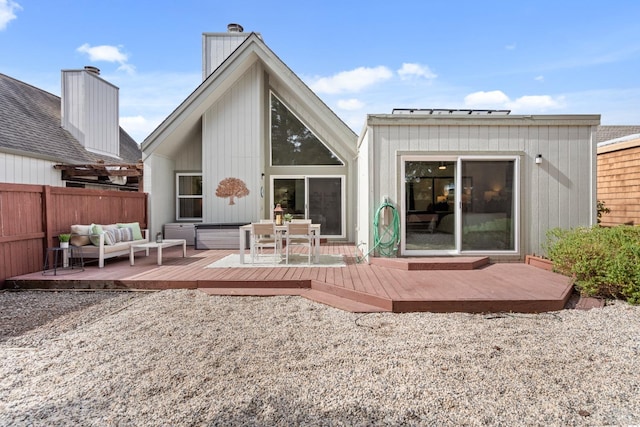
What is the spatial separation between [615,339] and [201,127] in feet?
32.5

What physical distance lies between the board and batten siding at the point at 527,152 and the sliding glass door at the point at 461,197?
163 mm

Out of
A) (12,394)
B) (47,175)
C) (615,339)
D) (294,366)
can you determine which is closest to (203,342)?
(294,366)

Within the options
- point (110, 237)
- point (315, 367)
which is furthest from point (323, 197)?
point (315, 367)

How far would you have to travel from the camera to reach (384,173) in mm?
6238

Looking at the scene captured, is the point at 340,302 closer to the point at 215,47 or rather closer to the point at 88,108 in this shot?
the point at 215,47

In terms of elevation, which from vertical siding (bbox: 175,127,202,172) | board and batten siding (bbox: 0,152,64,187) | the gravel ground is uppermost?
vertical siding (bbox: 175,127,202,172)

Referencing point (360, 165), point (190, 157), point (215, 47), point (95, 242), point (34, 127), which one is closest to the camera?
point (95, 242)

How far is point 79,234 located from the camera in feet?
20.5

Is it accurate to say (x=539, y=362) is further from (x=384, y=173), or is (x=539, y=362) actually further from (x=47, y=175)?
(x=47, y=175)

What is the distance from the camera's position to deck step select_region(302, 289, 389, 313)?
409cm

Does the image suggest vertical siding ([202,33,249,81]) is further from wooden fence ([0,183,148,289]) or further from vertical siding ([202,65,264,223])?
wooden fence ([0,183,148,289])

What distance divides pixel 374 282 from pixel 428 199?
7.54 ft

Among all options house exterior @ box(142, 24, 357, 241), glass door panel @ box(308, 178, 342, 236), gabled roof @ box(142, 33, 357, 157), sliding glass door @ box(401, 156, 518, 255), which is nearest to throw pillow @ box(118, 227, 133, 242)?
house exterior @ box(142, 24, 357, 241)

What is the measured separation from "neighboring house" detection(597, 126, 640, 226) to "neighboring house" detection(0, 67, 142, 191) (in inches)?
493
